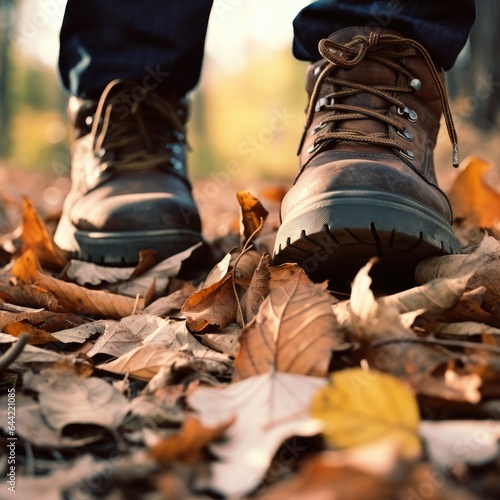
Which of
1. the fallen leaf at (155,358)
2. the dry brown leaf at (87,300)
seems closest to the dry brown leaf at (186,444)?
the fallen leaf at (155,358)

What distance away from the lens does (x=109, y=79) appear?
6.61 feet

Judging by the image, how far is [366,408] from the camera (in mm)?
723

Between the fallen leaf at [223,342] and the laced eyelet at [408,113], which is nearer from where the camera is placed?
the fallen leaf at [223,342]

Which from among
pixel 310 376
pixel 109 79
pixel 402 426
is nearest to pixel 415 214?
pixel 310 376

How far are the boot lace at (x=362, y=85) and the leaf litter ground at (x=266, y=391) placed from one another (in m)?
0.36

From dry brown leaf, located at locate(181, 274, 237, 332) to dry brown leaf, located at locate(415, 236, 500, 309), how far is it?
41 cm

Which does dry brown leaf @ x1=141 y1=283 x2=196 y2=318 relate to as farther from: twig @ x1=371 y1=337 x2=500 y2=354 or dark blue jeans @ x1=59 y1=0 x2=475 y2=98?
dark blue jeans @ x1=59 y1=0 x2=475 y2=98

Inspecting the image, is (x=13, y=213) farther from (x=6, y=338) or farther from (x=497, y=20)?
(x=497, y=20)

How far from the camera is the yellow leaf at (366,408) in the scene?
2.33ft

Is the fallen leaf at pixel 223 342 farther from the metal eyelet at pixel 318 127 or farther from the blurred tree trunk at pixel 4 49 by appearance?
the blurred tree trunk at pixel 4 49

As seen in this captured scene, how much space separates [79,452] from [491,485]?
0.54 metres

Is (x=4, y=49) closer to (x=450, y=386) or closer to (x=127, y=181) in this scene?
(x=127, y=181)

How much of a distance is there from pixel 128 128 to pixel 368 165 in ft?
3.21

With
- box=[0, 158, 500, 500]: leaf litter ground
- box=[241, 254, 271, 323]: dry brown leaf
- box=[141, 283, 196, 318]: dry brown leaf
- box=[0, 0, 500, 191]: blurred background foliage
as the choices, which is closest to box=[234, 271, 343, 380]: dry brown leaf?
box=[0, 158, 500, 500]: leaf litter ground
